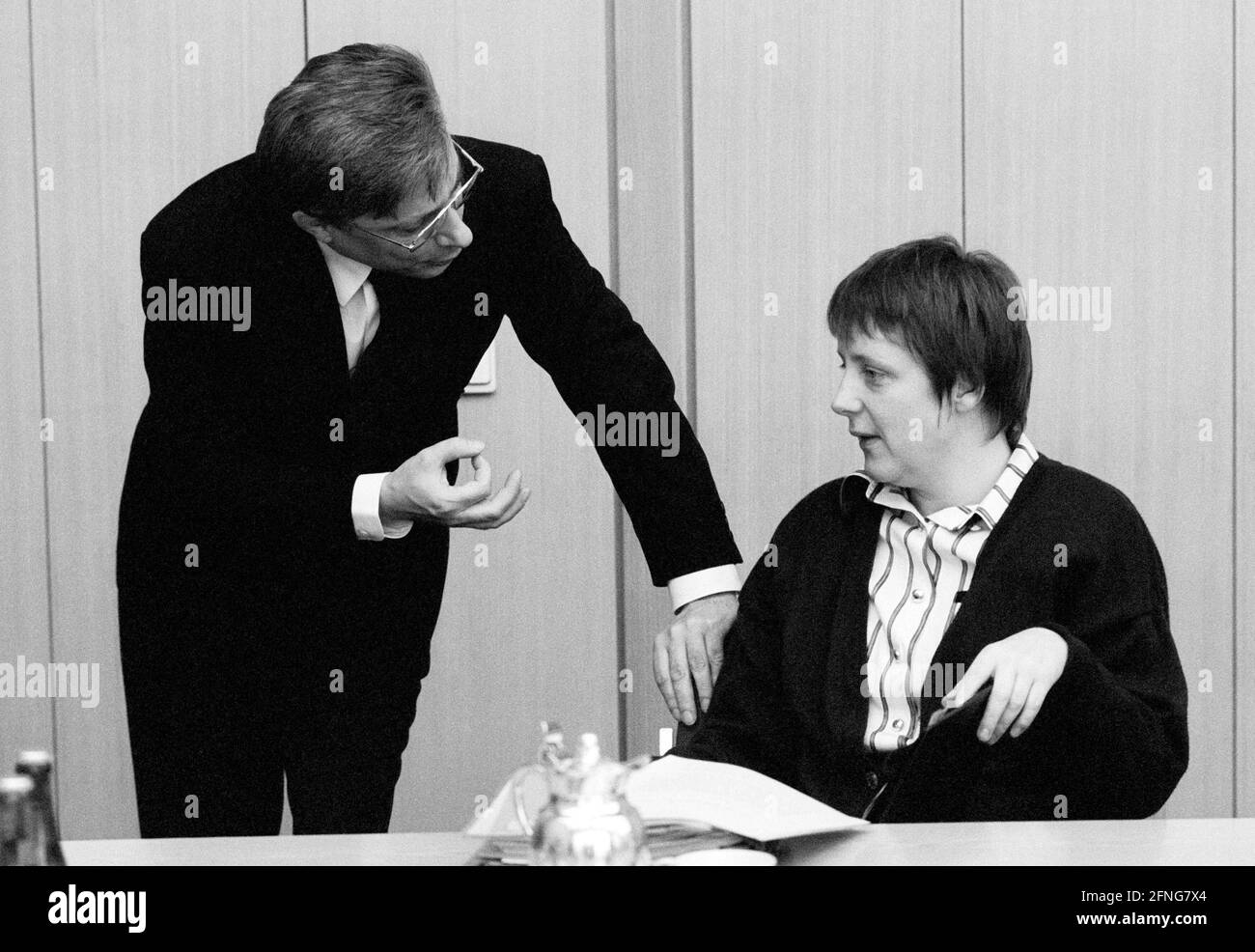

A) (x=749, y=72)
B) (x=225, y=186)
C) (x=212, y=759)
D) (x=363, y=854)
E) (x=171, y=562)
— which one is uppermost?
(x=749, y=72)

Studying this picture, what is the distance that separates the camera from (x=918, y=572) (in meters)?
1.64

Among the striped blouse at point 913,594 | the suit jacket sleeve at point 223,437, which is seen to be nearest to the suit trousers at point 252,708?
the suit jacket sleeve at point 223,437

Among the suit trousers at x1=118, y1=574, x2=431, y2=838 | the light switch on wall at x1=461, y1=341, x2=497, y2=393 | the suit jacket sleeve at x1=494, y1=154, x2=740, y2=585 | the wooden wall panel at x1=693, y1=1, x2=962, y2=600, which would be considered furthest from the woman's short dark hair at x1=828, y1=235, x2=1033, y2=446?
the light switch on wall at x1=461, y1=341, x2=497, y2=393

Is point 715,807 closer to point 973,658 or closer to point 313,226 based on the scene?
point 973,658

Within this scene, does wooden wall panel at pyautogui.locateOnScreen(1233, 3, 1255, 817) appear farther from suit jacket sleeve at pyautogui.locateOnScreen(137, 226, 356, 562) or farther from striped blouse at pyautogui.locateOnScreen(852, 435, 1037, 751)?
suit jacket sleeve at pyautogui.locateOnScreen(137, 226, 356, 562)

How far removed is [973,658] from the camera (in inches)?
60.4

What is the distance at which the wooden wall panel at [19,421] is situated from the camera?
261 centimetres

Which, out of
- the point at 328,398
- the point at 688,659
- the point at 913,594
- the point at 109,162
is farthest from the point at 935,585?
the point at 109,162

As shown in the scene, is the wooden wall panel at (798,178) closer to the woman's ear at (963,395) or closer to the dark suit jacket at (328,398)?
the dark suit jacket at (328,398)
